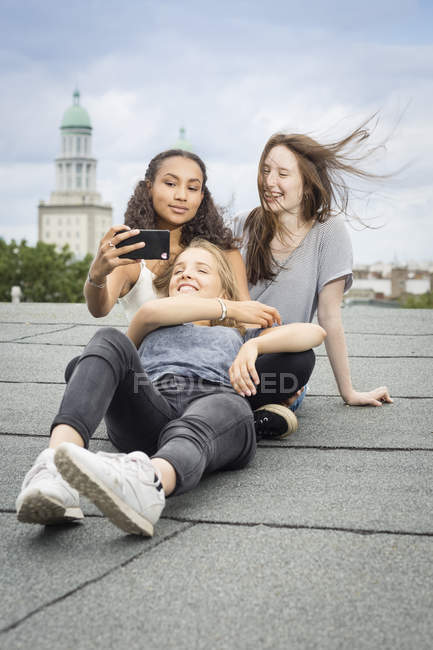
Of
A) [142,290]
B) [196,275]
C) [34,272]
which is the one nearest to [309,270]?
[196,275]

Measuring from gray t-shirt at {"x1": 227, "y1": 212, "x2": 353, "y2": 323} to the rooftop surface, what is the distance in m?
0.50

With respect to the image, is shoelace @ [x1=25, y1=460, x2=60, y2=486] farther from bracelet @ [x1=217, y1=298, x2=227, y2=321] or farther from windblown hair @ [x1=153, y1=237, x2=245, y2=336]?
windblown hair @ [x1=153, y1=237, x2=245, y2=336]

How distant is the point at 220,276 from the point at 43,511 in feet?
4.04

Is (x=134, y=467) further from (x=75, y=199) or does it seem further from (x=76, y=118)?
(x=76, y=118)

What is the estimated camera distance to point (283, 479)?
232 cm

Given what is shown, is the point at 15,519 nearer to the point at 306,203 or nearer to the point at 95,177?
the point at 306,203

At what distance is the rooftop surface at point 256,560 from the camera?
1.39 m

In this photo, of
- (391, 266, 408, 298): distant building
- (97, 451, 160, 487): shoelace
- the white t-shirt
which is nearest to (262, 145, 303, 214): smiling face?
the white t-shirt

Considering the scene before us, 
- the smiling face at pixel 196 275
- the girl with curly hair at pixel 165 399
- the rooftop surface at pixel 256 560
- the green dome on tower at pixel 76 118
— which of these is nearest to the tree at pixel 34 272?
the smiling face at pixel 196 275

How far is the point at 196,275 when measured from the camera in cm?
272

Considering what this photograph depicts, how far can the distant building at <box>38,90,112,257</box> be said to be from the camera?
123125 millimetres

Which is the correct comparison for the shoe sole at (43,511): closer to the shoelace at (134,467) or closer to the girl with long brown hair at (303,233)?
the shoelace at (134,467)

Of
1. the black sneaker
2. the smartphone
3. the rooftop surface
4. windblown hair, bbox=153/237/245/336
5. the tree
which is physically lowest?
the tree

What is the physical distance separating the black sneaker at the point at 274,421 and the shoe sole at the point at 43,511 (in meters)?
1.02
